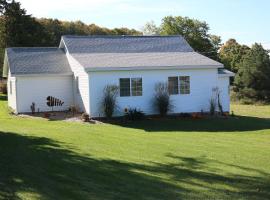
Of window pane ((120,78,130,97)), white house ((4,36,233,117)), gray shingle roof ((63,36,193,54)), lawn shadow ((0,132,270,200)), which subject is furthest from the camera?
gray shingle roof ((63,36,193,54))

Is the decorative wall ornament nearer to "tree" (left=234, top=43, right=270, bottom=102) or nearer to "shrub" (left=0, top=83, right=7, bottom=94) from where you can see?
"shrub" (left=0, top=83, right=7, bottom=94)

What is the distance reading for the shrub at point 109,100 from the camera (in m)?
24.3

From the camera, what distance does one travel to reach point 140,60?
26.7m

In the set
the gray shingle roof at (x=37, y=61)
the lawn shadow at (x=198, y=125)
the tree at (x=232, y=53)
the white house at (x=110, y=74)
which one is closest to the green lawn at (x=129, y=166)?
the lawn shadow at (x=198, y=125)

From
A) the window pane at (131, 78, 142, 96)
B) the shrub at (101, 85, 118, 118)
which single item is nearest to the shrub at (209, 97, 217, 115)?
the window pane at (131, 78, 142, 96)

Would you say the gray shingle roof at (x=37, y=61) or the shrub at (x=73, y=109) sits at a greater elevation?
the gray shingle roof at (x=37, y=61)

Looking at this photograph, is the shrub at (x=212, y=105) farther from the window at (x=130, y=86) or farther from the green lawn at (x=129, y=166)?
the green lawn at (x=129, y=166)

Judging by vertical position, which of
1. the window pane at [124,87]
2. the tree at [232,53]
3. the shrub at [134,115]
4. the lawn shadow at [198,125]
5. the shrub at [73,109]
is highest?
the tree at [232,53]

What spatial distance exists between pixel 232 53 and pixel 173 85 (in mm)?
45032

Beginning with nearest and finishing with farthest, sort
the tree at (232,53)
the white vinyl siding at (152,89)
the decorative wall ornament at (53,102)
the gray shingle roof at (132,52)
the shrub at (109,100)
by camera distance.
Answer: the shrub at (109,100) → the white vinyl siding at (152,89) → the gray shingle roof at (132,52) → the decorative wall ornament at (53,102) → the tree at (232,53)

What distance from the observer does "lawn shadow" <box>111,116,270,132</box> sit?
21.2 m

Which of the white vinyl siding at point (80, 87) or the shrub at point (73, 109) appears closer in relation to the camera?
the white vinyl siding at point (80, 87)

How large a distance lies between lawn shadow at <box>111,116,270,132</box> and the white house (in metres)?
2.14

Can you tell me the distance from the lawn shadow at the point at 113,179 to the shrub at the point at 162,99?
1353 centimetres
